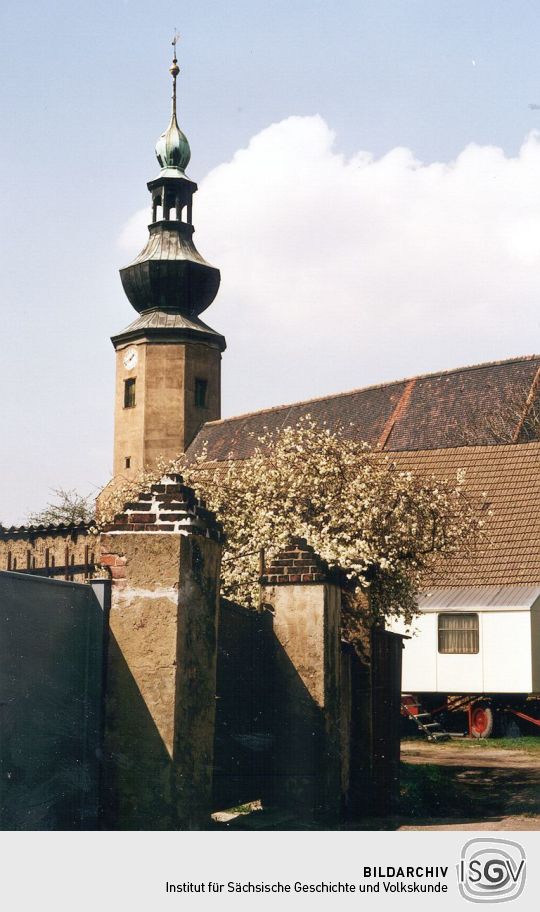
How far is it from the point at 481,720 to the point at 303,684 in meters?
15.1

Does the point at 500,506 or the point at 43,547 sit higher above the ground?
the point at 500,506

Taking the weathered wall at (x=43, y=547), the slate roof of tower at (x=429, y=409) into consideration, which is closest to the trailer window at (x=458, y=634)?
the weathered wall at (x=43, y=547)

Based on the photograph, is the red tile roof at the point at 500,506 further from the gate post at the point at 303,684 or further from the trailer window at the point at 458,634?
the gate post at the point at 303,684

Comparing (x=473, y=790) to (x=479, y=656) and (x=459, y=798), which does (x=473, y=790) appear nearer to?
(x=459, y=798)

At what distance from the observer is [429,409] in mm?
35500

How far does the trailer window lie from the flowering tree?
24.3 feet

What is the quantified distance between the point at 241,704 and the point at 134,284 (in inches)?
1558

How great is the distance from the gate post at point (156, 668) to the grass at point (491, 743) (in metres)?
15.1

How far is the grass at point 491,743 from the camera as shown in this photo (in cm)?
2131

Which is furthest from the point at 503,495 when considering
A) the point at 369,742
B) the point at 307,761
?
the point at 307,761
